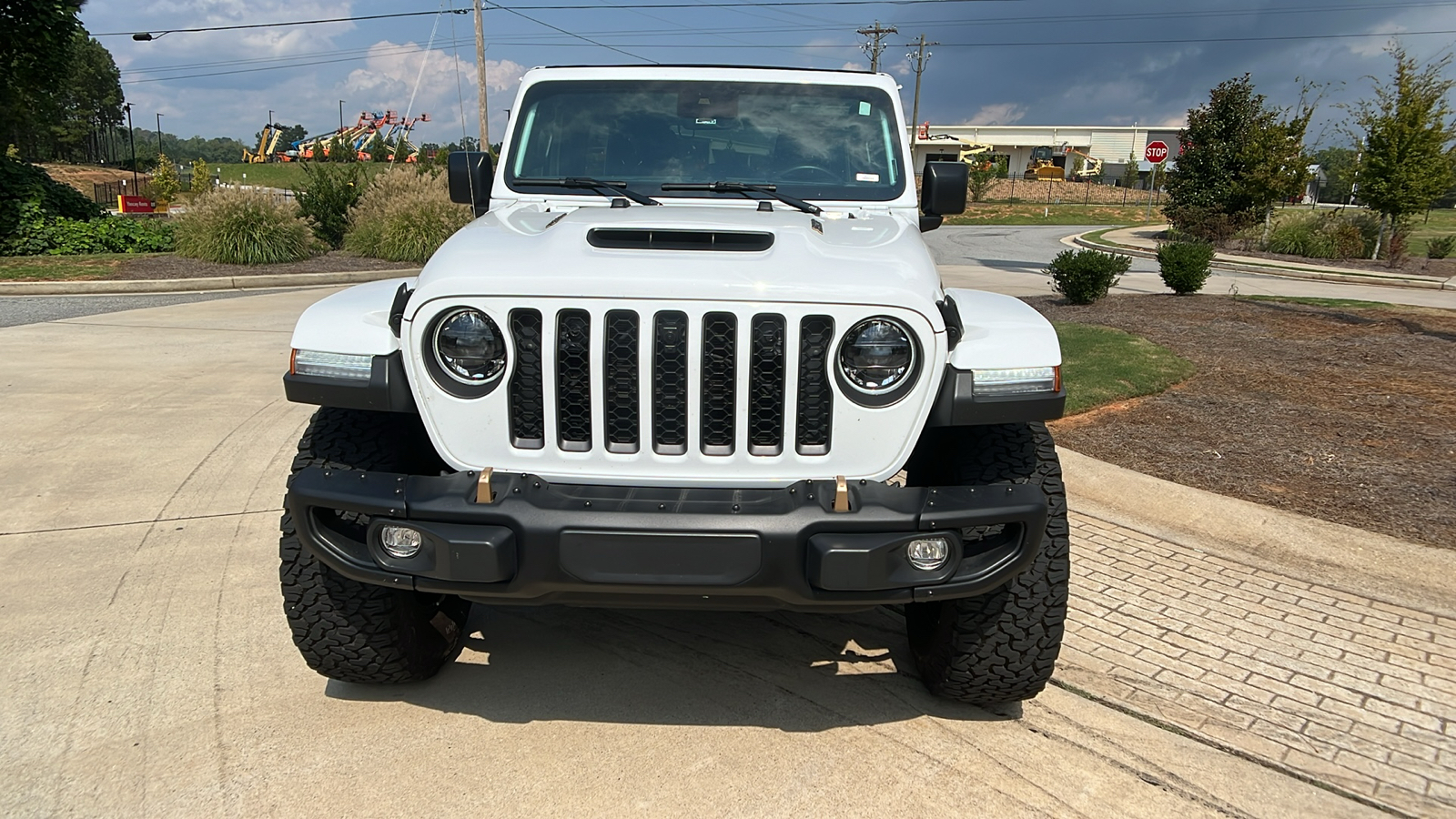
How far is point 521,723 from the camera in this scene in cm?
294

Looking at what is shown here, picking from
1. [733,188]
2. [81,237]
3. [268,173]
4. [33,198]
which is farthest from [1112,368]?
[268,173]

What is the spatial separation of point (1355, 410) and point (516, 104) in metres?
5.52

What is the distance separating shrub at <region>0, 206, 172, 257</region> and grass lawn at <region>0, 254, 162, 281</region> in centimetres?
46

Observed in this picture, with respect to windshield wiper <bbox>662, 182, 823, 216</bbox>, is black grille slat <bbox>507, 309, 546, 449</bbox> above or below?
below

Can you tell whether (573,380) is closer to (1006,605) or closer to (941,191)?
(1006,605)

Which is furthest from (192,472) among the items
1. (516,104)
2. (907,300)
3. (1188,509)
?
(1188,509)

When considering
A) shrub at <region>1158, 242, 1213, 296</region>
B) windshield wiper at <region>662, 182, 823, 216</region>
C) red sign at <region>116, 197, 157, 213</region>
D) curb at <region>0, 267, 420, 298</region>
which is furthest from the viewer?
red sign at <region>116, 197, 157, 213</region>

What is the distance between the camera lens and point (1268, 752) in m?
2.82

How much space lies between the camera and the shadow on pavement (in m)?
3.03

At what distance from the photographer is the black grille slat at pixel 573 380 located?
8.03ft

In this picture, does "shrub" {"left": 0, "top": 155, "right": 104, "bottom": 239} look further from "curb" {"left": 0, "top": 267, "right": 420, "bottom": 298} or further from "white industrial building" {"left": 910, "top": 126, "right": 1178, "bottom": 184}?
"white industrial building" {"left": 910, "top": 126, "right": 1178, "bottom": 184}

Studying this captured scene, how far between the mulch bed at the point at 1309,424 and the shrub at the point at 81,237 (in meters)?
14.5

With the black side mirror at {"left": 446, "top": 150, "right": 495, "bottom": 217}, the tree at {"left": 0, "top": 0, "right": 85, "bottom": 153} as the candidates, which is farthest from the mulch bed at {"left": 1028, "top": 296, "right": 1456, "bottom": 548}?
the tree at {"left": 0, "top": 0, "right": 85, "bottom": 153}

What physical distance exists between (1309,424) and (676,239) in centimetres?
494
